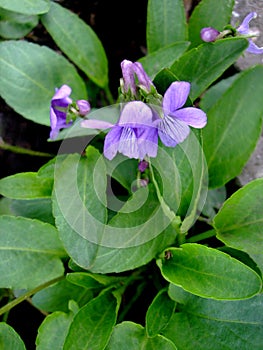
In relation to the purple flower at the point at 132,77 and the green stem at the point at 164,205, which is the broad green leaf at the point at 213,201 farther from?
the purple flower at the point at 132,77

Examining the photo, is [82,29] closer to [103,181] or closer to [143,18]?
[143,18]

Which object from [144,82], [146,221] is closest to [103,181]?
[146,221]

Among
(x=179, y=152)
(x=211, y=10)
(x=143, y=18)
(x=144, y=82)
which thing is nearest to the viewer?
(x=144, y=82)

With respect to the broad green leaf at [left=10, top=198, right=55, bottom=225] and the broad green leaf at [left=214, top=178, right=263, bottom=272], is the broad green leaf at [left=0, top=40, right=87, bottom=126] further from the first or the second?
the broad green leaf at [left=214, top=178, right=263, bottom=272]

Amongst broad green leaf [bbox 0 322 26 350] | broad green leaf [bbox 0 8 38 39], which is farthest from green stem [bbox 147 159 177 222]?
broad green leaf [bbox 0 8 38 39]

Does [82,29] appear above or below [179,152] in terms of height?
above

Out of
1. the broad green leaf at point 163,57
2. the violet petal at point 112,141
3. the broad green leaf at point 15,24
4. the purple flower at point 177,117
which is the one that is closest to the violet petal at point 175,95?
the purple flower at point 177,117
